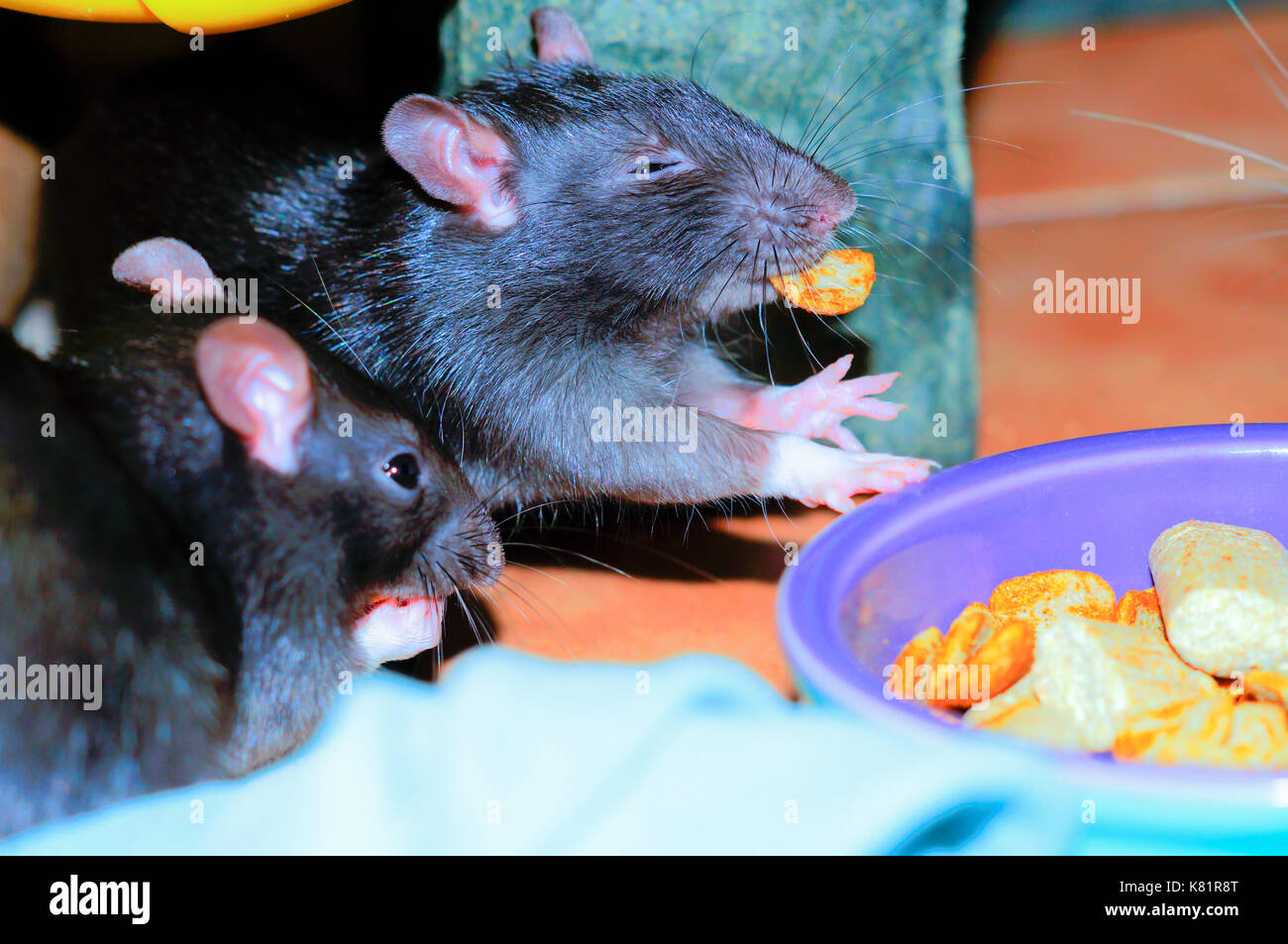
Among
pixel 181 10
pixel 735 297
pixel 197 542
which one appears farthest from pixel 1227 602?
pixel 181 10

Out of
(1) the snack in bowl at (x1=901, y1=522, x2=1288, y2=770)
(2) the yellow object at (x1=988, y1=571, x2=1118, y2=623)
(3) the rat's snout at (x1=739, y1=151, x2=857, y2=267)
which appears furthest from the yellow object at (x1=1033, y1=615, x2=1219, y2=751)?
(3) the rat's snout at (x1=739, y1=151, x2=857, y2=267)

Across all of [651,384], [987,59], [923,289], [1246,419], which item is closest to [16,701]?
[651,384]

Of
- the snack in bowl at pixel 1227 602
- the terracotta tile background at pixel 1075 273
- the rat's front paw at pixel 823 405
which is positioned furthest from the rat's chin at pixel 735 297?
the snack in bowl at pixel 1227 602

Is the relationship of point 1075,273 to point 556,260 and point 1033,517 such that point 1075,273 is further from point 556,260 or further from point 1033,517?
point 1033,517

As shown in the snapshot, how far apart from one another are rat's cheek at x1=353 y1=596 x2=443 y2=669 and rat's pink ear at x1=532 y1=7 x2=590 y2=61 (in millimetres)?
1067

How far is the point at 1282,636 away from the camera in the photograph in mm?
1347

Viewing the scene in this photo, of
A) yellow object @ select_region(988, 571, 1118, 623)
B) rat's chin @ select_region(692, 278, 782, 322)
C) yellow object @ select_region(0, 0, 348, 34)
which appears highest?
yellow object @ select_region(0, 0, 348, 34)

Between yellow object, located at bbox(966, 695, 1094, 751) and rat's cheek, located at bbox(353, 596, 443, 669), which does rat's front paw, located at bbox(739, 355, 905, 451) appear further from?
yellow object, located at bbox(966, 695, 1094, 751)

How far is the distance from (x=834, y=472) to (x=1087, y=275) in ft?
5.25

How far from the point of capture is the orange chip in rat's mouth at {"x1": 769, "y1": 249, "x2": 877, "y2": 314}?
2035 mm

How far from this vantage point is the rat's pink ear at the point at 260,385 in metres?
1.47

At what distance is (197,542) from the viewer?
159 cm

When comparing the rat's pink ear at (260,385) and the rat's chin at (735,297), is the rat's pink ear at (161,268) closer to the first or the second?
the rat's pink ear at (260,385)

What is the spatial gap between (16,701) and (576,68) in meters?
1.41
